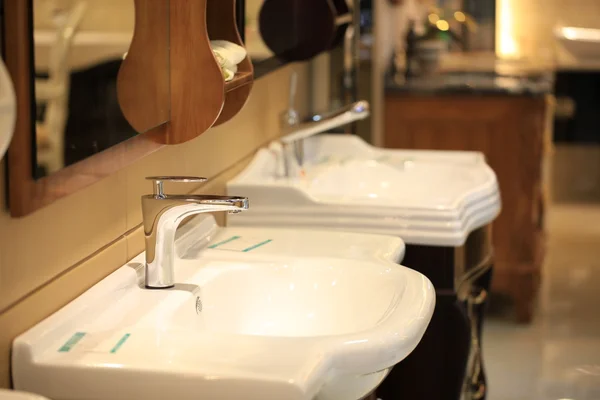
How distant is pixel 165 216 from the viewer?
138cm

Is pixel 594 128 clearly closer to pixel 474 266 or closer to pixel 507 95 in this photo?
pixel 507 95

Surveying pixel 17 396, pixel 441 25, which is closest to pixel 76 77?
pixel 17 396

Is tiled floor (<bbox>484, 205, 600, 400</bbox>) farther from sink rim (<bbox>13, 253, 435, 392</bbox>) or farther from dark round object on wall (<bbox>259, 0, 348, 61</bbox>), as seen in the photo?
sink rim (<bbox>13, 253, 435, 392</bbox>)

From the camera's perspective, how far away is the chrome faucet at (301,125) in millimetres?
2251

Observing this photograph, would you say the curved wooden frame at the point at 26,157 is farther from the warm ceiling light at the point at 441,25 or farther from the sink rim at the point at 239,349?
the warm ceiling light at the point at 441,25

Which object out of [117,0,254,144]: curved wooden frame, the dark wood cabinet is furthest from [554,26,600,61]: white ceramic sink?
[117,0,254,144]: curved wooden frame

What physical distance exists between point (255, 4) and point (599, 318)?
2.15 m

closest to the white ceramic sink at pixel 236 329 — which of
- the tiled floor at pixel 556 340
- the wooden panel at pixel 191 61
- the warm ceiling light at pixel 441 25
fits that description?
the wooden panel at pixel 191 61

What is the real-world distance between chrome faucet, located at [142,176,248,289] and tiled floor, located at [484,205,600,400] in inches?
71.2

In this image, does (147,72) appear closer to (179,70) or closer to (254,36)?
(179,70)

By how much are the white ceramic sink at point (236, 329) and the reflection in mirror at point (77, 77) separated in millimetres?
211

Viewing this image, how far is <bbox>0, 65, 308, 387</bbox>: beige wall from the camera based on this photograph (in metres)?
1.15

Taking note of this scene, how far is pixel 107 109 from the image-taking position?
1.36 meters

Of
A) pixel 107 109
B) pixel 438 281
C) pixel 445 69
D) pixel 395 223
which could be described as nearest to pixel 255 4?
pixel 395 223
